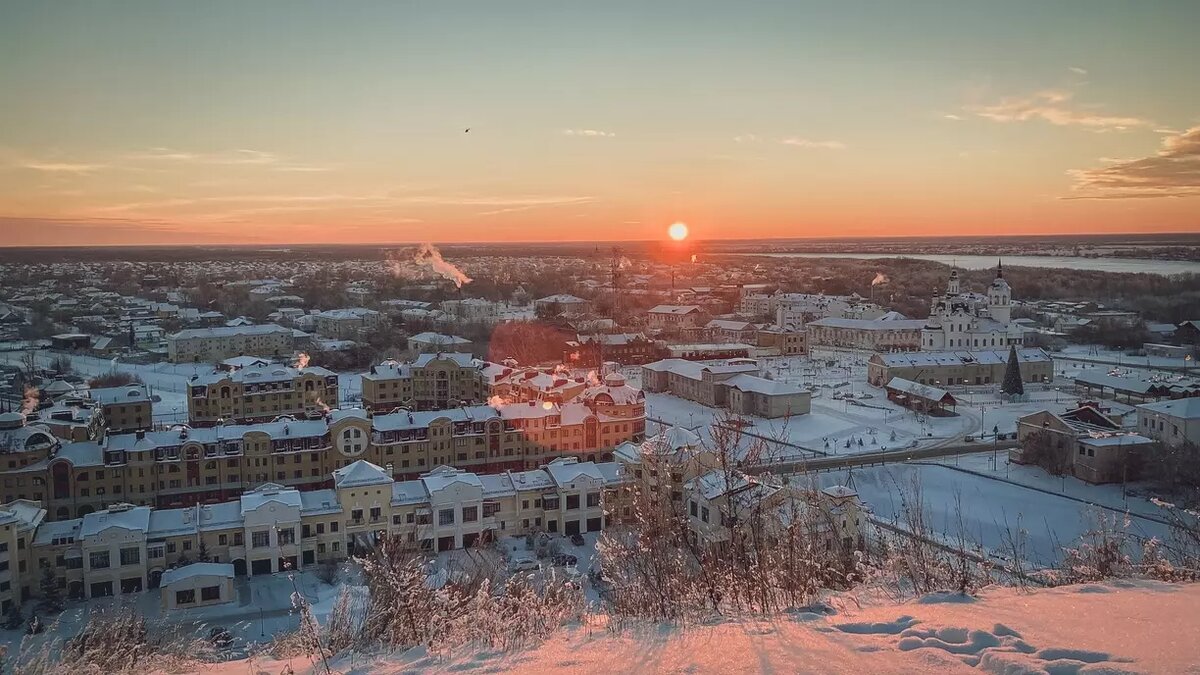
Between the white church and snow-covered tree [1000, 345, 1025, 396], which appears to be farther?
the white church

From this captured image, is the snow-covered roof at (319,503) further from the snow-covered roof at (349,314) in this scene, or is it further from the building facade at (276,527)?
the snow-covered roof at (349,314)

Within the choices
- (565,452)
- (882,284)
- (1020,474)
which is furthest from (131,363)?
→ (882,284)

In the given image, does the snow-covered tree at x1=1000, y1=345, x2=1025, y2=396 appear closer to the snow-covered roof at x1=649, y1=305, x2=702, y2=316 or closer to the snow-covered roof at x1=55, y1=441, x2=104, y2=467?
the snow-covered roof at x1=649, y1=305, x2=702, y2=316

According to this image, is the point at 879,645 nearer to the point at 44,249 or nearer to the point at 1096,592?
the point at 1096,592

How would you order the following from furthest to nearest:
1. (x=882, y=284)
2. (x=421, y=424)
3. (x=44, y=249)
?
1. (x=44, y=249)
2. (x=882, y=284)
3. (x=421, y=424)

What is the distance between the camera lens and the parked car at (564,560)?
10659 mm

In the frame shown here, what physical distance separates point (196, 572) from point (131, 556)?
46.0 inches

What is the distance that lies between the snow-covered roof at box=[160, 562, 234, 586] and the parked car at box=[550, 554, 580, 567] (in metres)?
3.85

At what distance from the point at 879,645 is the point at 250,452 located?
13.2 meters

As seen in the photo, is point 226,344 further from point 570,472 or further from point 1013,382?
point 1013,382

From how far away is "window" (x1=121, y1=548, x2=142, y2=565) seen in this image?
10219 millimetres

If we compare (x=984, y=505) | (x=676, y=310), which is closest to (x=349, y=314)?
(x=676, y=310)

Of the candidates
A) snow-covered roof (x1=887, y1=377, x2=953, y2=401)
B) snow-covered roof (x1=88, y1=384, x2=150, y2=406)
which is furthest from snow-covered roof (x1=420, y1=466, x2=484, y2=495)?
snow-covered roof (x1=887, y1=377, x2=953, y2=401)

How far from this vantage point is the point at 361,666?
3.16 m
